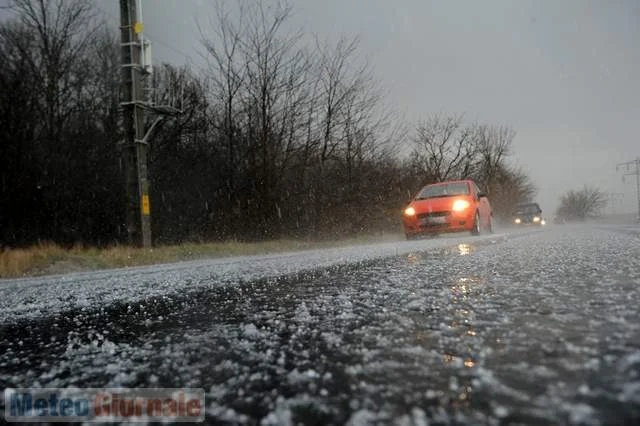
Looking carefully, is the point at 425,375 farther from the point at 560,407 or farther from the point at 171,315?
the point at 171,315

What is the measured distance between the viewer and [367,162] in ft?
57.3

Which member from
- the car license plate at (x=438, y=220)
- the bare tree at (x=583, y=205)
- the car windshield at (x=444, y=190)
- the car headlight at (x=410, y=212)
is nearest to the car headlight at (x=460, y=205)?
the car license plate at (x=438, y=220)

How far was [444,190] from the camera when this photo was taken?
1089 centimetres

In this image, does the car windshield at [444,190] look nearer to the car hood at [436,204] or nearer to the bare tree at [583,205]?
the car hood at [436,204]

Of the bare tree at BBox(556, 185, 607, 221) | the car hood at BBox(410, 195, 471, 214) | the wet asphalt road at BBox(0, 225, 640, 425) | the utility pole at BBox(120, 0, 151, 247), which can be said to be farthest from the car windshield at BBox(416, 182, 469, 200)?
the bare tree at BBox(556, 185, 607, 221)

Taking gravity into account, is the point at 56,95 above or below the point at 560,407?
above

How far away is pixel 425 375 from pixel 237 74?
14.8m

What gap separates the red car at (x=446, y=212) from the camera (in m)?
9.96

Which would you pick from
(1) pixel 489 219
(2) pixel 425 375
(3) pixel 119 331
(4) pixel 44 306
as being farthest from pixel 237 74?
(2) pixel 425 375

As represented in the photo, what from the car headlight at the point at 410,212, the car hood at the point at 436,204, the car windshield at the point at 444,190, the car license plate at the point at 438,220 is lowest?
the car license plate at the point at 438,220

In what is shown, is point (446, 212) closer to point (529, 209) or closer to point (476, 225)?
point (476, 225)

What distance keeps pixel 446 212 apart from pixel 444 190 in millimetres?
1072

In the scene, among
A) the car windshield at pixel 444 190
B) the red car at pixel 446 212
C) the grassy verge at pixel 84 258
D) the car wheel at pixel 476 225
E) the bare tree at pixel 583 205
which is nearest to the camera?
the grassy verge at pixel 84 258

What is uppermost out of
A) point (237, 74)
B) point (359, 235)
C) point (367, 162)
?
point (237, 74)
